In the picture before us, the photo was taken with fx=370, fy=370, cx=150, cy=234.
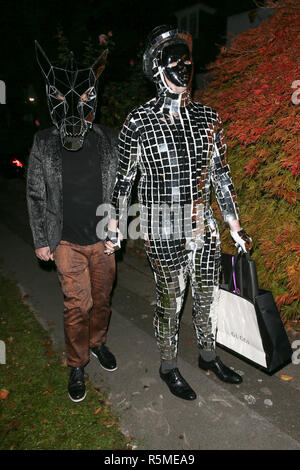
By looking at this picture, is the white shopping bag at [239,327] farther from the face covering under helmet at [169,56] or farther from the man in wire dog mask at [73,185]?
the face covering under helmet at [169,56]

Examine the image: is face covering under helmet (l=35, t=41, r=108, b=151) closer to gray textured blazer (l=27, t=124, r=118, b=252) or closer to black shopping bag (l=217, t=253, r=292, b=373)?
gray textured blazer (l=27, t=124, r=118, b=252)

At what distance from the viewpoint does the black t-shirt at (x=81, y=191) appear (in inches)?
106

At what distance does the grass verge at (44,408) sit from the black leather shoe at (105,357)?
0.25 meters

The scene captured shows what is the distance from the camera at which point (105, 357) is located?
129 inches

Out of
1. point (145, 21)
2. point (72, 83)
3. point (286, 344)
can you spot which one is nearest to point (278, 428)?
point (286, 344)

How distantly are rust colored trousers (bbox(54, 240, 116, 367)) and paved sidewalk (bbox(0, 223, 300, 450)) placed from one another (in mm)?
465

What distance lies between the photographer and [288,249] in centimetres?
292

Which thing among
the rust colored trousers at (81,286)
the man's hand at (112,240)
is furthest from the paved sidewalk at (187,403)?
the man's hand at (112,240)

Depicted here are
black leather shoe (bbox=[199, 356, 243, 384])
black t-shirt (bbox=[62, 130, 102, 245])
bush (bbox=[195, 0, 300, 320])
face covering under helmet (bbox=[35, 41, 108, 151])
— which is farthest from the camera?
black leather shoe (bbox=[199, 356, 243, 384])

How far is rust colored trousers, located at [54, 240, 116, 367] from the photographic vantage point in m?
2.74

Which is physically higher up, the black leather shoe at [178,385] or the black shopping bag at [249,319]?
the black shopping bag at [249,319]

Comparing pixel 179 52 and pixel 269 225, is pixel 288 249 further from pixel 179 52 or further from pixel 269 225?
pixel 179 52

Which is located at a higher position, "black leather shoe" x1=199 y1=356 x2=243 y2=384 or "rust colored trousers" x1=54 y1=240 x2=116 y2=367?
"rust colored trousers" x1=54 y1=240 x2=116 y2=367

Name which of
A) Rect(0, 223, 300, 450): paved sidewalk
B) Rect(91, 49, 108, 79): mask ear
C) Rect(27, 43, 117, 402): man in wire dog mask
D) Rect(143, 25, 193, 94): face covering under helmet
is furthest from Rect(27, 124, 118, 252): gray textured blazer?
Rect(0, 223, 300, 450): paved sidewalk
